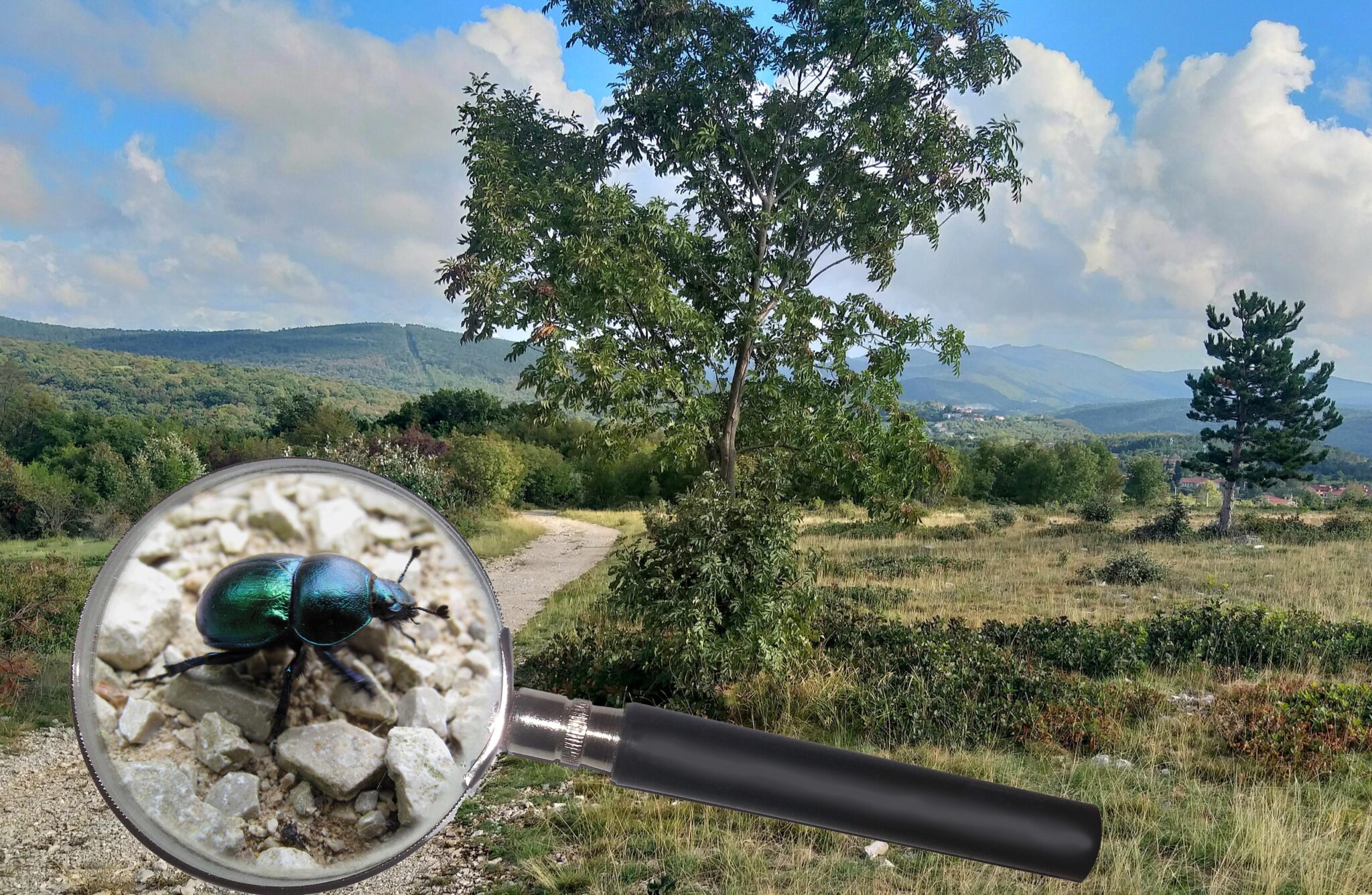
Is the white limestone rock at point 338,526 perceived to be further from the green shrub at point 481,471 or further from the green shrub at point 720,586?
the green shrub at point 481,471

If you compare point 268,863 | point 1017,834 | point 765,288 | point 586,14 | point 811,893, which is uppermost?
point 586,14

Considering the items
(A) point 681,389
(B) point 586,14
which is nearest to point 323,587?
(A) point 681,389

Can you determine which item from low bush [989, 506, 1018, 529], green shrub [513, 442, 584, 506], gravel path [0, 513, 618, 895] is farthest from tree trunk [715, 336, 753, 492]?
green shrub [513, 442, 584, 506]

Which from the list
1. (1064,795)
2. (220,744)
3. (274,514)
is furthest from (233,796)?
(1064,795)

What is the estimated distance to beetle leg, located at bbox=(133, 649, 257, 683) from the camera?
65 centimetres

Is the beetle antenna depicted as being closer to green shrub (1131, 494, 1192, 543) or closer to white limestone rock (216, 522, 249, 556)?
white limestone rock (216, 522, 249, 556)

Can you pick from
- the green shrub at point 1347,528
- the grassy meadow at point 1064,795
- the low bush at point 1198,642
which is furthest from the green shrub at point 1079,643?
the green shrub at point 1347,528

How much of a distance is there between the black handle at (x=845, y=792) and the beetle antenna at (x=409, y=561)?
0.27 m

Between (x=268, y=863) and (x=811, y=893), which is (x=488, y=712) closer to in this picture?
(x=268, y=863)

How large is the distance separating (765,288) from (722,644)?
14.8 feet

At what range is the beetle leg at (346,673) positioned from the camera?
2.19 feet

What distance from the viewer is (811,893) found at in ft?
11.9

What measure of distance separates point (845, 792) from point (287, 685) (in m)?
0.50

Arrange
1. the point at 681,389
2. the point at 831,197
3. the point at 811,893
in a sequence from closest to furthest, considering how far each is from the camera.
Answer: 1. the point at 811,893
2. the point at 681,389
3. the point at 831,197
